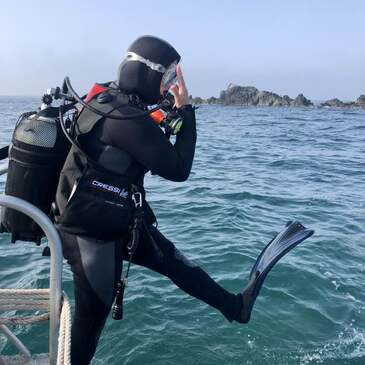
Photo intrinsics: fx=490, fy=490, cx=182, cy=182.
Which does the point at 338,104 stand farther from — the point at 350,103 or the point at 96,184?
the point at 96,184

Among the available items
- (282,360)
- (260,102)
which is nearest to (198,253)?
(282,360)

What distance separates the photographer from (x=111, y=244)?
338 cm

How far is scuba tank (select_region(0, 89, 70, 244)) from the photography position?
3.00 metres

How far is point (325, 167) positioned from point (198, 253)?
9323 mm

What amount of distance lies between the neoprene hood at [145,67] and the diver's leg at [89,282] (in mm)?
1067

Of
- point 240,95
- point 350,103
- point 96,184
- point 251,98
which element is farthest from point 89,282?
point 240,95

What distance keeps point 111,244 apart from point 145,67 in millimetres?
1228

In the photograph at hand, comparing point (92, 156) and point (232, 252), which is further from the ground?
point (92, 156)

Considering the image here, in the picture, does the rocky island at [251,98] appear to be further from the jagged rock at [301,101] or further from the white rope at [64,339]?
the white rope at [64,339]

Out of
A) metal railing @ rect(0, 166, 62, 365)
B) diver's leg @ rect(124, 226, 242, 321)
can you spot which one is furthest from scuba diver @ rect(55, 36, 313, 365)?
metal railing @ rect(0, 166, 62, 365)

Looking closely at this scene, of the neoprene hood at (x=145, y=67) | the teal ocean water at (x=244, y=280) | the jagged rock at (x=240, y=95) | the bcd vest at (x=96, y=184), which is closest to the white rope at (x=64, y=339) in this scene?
the bcd vest at (x=96, y=184)

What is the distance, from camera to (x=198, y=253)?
7.71m

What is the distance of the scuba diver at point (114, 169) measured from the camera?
10.3ft

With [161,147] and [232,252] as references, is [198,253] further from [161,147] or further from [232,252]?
[161,147]
